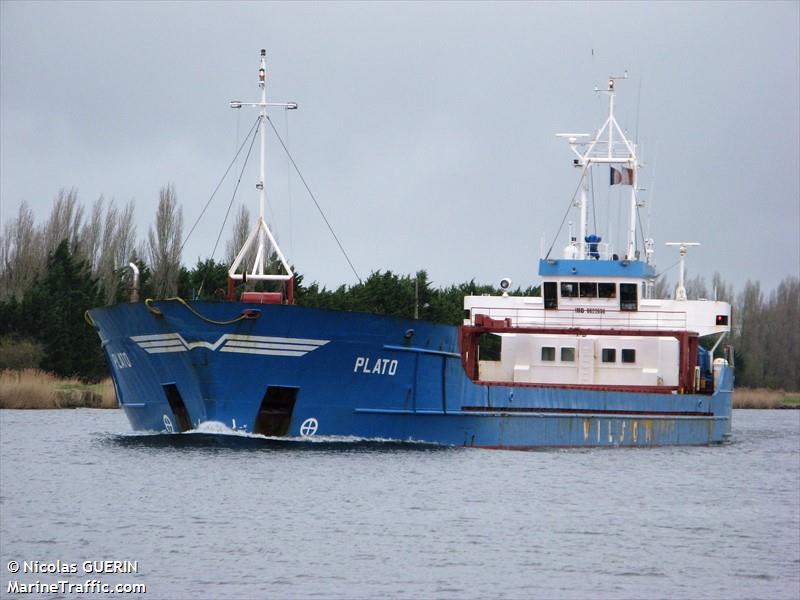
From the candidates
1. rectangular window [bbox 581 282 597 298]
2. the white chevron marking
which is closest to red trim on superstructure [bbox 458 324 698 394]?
rectangular window [bbox 581 282 597 298]

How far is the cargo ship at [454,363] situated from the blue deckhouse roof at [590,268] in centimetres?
4

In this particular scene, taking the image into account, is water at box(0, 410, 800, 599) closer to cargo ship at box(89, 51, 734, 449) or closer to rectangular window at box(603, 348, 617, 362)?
cargo ship at box(89, 51, 734, 449)

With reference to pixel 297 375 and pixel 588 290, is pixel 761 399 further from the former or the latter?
pixel 297 375

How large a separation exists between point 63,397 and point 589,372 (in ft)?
66.1

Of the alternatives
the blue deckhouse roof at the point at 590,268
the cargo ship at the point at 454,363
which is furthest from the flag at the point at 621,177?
the blue deckhouse roof at the point at 590,268

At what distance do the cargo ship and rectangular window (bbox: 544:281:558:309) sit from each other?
0.05 metres

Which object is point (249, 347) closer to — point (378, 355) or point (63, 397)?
point (378, 355)

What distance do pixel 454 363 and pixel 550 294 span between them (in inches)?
317

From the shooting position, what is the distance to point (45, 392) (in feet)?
171

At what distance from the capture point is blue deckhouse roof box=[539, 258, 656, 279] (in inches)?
1663

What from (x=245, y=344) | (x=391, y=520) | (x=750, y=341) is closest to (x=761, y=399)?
(x=750, y=341)

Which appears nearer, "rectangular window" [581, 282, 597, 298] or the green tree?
"rectangular window" [581, 282, 597, 298]

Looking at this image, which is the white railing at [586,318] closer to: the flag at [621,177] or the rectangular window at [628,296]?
the rectangular window at [628,296]

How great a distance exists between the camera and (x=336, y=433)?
32.2 m
